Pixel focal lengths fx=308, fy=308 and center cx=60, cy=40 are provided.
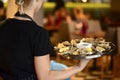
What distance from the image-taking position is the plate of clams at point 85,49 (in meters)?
1.74

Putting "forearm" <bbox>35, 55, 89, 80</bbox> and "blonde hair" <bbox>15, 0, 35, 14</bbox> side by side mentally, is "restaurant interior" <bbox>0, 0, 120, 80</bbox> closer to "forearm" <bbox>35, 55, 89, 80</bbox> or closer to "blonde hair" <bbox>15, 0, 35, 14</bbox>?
"forearm" <bbox>35, 55, 89, 80</bbox>

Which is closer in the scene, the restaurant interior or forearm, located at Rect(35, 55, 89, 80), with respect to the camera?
forearm, located at Rect(35, 55, 89, 80)

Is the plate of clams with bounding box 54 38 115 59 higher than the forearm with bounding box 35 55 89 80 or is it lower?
higher

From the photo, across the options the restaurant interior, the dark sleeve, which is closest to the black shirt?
the dark sleeve

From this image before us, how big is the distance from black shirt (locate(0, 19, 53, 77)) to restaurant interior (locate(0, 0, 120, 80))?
81 cm

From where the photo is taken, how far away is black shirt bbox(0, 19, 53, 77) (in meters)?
1.64

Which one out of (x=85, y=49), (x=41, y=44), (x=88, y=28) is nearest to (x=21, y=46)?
(x=41, y=44)

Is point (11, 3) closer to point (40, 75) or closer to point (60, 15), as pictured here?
point (40, 75)

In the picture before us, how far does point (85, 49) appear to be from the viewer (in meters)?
1.80

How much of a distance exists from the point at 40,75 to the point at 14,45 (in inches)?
8.6

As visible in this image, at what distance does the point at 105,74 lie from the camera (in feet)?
19.1

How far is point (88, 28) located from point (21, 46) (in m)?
5.30

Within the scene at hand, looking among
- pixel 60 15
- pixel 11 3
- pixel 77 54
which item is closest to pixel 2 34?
pixel 77 54

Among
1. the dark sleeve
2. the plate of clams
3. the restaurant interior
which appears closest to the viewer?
the dark sleeve
